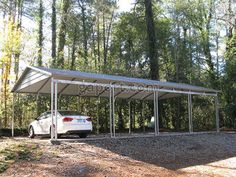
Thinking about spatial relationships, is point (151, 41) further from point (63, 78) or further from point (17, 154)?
point (17, 154)

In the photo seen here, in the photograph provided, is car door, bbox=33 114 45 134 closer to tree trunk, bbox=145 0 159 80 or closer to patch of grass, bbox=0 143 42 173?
patch of grass, bbox=0 143 42 173

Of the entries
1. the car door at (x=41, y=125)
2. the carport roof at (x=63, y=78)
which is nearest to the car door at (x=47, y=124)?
the car door at (x=41, y=125)

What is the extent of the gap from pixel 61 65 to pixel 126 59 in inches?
264

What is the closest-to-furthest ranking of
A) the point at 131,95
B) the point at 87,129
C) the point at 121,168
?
the point at 121,168
the point at 87,129
the point at 131,95

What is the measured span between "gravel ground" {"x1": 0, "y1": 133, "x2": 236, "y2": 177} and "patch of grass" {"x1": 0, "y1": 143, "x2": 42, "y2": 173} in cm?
21

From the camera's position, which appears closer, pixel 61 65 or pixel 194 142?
pixel 194 142

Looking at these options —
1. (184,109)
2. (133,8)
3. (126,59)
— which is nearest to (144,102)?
(184,109)

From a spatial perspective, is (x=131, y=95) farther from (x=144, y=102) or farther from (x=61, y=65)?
(x=61, y=65)

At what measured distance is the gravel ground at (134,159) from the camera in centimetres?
862

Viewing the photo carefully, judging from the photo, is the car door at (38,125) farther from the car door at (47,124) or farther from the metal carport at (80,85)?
the metal carport at (80,85)

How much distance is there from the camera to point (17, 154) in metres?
9.84

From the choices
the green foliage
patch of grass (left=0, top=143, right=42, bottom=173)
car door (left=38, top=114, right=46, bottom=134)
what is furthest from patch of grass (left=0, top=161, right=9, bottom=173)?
the green foliage

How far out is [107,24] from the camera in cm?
3150

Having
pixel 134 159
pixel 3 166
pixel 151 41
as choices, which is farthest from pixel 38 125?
pixel 151 41
